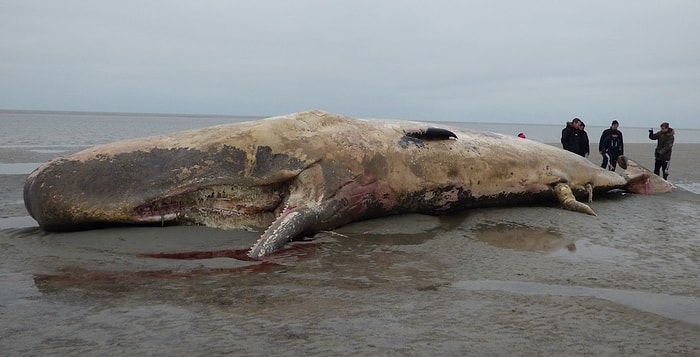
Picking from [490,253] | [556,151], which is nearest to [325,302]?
[490,253]

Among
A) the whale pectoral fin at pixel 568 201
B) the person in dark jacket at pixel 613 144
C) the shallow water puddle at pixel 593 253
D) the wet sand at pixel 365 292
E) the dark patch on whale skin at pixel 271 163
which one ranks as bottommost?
the wet sand at pixel 365 292

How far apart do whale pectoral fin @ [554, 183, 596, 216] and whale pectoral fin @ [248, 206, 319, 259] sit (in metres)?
3.93

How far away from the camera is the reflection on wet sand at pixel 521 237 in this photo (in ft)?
20.6

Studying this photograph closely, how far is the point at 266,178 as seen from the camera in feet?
22.9

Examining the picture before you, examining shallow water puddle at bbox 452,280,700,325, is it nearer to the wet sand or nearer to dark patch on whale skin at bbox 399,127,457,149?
the wet sand

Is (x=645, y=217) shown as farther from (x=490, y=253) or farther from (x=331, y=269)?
(x=331, y=269)

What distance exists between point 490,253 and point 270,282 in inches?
93.0

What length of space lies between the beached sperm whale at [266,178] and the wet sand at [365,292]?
0.88 feet

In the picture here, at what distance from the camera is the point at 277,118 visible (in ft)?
25.1

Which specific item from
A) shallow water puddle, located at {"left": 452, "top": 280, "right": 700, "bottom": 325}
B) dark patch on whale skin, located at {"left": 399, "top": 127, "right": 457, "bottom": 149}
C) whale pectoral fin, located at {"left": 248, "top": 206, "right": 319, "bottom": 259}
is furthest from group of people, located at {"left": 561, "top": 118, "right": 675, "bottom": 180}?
shallow water puddle, located at {"left": 452, "top": 280, "right": 700, "bottom": 325}

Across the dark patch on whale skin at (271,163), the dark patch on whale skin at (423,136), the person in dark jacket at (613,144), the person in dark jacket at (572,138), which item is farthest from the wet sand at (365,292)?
the person in dark jacket at (613,144)

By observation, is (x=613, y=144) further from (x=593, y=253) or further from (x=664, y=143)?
(x=593, y=253)

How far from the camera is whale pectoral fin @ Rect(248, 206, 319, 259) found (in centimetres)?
580

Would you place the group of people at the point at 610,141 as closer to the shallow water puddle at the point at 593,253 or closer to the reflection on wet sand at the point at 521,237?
the reflection on wet sand at the point at 521,237
